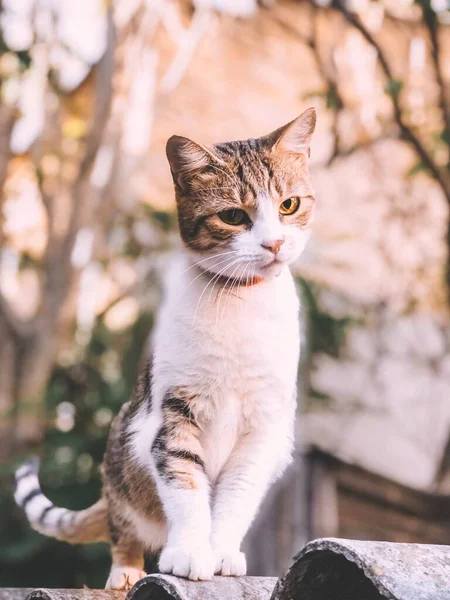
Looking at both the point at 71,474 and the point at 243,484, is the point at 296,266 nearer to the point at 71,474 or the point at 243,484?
the point at 71,474

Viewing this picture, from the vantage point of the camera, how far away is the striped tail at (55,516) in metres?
2.21

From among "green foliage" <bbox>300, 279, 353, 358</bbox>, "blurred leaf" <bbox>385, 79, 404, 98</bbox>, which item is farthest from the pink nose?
"green foliage" <bbox>300, 279, 353, 358</bbox>

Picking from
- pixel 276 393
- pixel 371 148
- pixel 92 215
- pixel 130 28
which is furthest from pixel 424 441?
pixel 276 393

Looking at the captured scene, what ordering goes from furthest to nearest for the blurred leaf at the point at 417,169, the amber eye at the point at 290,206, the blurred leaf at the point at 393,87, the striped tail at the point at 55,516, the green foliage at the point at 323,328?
the green foliage at the point at 323,328
the blurred leaf at the point at 417,169
the blurred leaf at the point at 393,87
the striped tail at the point at 55,516
the amber eye at the point at 290,206

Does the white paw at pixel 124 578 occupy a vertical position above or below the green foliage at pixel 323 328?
above

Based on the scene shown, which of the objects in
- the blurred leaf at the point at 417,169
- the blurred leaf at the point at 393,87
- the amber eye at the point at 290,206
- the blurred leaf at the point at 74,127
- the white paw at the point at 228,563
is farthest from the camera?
the blurred leaf at the point at 74,127

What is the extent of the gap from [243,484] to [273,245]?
1.88ft

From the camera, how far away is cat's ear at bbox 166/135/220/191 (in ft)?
6.19

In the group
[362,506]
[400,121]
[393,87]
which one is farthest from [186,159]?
[362,506]

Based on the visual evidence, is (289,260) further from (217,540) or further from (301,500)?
(301,500)

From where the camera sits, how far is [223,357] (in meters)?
1.76

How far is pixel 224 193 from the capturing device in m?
1.90

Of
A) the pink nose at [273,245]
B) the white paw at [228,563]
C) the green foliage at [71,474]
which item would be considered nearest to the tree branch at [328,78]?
the green foliage at [71,474]

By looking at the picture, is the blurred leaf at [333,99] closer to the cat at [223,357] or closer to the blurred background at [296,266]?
the blurred background at [296,266]
